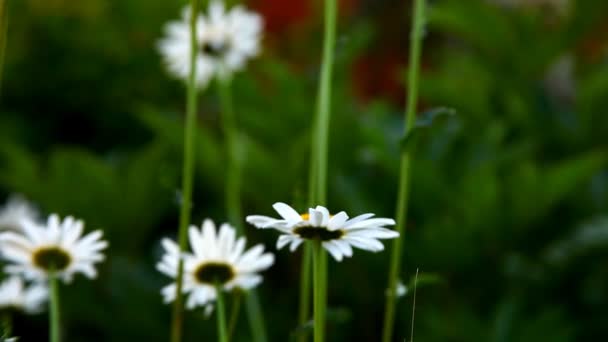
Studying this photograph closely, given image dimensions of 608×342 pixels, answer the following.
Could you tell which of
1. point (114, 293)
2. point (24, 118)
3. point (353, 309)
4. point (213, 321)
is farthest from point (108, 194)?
point (24, 118)

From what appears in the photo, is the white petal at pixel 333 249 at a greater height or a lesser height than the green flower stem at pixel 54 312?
lesser

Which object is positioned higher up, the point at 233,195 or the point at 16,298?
the point at 233,195

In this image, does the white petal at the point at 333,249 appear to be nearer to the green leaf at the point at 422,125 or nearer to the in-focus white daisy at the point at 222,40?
the green leaf at the point at 422,125

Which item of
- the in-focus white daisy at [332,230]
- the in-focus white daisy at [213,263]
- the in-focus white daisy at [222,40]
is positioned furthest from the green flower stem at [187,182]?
the in-focus white daisy at [222,40]

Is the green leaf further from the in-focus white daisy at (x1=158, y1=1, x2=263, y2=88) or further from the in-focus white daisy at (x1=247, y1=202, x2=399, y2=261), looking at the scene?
the in-focus white daisy at (x1=158, y1=1, x2=263, y2=88)

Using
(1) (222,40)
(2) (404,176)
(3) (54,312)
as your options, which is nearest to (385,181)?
(1) (222,40)

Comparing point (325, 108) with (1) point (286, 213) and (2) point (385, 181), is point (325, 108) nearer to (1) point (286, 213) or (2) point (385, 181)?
(1) point (286, 213)
